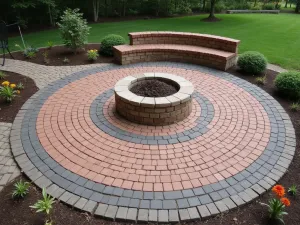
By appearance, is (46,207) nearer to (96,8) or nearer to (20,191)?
(20,191)

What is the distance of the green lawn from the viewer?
8914mm

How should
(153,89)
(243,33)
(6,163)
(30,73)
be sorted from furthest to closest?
1. (243,33)
2. (30,73)
3. (153,89)
4. (6,163)

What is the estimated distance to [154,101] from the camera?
4488mm

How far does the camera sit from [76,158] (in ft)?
12.6

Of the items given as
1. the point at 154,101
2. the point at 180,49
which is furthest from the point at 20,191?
the point at 180,49

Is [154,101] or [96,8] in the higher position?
[96,8]

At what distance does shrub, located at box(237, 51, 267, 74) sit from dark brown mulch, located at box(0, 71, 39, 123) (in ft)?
17.7

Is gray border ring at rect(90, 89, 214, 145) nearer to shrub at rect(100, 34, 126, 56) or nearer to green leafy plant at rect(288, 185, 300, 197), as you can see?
green leafy plant at rect(288, 185, 300, 197)

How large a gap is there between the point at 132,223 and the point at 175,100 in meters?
2.31

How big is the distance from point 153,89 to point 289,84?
10.00 ft

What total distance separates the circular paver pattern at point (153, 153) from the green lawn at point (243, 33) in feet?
12.6

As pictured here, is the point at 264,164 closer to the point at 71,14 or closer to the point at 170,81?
the point at 170,81

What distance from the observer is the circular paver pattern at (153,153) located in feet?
10.4

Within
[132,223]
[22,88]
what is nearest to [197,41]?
[22,88]
